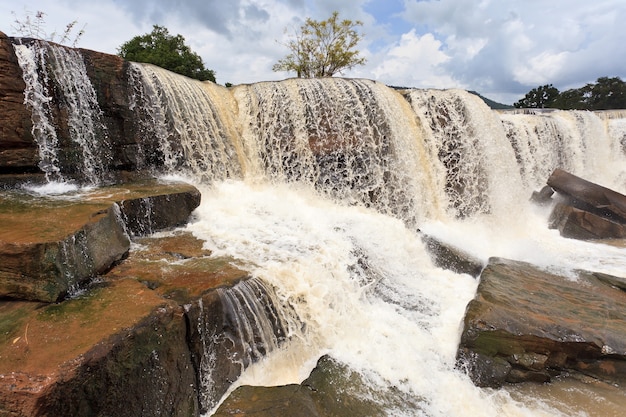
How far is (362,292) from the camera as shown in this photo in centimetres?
454

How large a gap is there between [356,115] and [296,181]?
241cm

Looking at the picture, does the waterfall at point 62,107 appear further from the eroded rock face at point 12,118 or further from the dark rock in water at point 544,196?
the dark rock in water at point 544,196

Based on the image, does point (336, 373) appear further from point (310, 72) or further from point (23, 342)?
point (310, 72)

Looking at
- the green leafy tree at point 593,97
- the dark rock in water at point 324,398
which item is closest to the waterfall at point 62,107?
the dark rock in water at point 324,398

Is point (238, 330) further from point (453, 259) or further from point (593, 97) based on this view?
point (593, 97)

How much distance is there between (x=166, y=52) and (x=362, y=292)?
20.1 m

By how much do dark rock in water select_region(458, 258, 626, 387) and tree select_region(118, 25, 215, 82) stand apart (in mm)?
20367

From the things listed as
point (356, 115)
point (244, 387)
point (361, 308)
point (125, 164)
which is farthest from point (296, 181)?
point (244, 387)

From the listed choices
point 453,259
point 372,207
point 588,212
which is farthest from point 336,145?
point 588,212

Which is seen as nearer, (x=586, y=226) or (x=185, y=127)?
(x=185, y=127)

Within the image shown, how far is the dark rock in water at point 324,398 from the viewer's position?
2.63m

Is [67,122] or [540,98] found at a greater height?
[540,98]

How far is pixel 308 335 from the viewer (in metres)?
3.74

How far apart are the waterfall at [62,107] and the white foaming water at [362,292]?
2.08 metres
